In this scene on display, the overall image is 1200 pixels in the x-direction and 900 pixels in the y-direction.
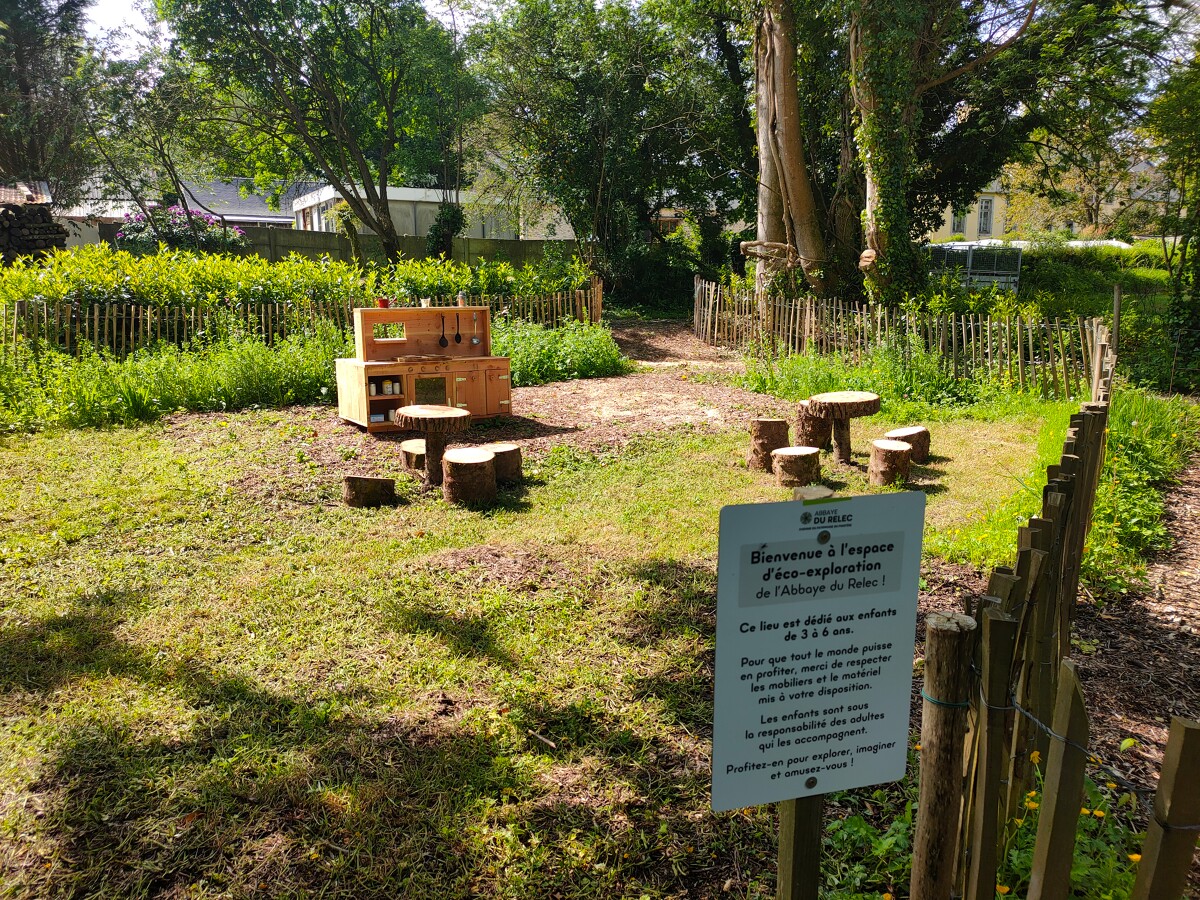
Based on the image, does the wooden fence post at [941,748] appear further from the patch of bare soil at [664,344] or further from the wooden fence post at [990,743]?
the patch of bare soil at [664,344]

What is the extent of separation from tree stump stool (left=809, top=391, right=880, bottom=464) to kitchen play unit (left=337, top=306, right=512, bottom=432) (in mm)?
4142

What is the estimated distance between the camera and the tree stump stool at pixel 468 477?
23.7ft

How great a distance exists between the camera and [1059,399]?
34.1 ft

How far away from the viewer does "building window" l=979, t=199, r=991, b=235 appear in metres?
53.4

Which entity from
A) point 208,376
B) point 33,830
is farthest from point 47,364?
point 33,830

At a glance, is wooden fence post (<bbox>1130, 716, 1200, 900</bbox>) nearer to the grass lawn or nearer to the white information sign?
the white information sign

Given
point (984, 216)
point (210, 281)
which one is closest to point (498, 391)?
point (210, 281)

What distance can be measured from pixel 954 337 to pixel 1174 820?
415 inches

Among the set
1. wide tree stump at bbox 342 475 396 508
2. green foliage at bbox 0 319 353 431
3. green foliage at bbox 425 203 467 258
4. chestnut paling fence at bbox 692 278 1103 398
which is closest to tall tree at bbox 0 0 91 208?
green foliage at bbox 425 203 467 258

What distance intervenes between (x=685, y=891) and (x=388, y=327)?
30.4 feet

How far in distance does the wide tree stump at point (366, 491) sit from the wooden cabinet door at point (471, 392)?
123 inches

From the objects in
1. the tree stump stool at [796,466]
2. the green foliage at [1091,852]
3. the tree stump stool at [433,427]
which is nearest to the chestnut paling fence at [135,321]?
the tree stump stool at [433,427]

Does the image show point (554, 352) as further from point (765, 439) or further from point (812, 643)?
point (812, 643)

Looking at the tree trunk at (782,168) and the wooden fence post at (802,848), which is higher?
the tree trunk at (782,168)
